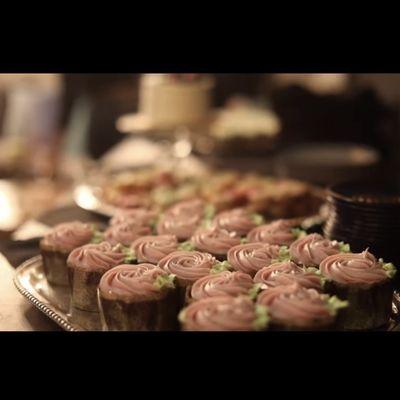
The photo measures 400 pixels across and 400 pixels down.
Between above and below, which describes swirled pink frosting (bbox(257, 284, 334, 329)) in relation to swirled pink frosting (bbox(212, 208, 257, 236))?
below

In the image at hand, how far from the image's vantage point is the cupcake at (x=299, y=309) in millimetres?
1761

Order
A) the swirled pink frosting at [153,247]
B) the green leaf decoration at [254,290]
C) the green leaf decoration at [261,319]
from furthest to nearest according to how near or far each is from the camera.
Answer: the swirled pink frosting at [153,247] → the green leaf decoration at [254,290] → the green leaf decoration at [261,319]

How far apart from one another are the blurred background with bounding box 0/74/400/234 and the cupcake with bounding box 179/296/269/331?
165cm

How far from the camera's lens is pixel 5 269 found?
8.59 ft

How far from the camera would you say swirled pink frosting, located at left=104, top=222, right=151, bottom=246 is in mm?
2541

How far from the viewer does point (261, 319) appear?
172cm

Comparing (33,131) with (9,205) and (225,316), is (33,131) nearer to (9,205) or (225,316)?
(9,205)

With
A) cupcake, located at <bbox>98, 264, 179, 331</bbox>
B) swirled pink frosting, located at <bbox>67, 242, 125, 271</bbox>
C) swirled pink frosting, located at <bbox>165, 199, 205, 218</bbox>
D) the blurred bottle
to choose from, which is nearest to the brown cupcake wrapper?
cupcake, located at <bbox>98, 264, 179, 331</bbox>

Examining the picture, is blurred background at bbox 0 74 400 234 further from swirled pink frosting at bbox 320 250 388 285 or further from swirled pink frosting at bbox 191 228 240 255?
swirled pink frosting at bbox 320 250 388 285

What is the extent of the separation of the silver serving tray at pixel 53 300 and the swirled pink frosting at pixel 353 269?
17 centimetres

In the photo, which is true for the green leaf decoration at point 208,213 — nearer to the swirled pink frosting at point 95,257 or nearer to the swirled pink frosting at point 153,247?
the swirled pink frosting at point 153,247

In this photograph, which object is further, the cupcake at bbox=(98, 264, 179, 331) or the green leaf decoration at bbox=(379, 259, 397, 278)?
the green leaf decoration at bbox=(379, 259, 397, 278)

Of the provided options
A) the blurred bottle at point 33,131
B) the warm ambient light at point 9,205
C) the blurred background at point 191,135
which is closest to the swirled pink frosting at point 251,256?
the blurred background at point 191,135
